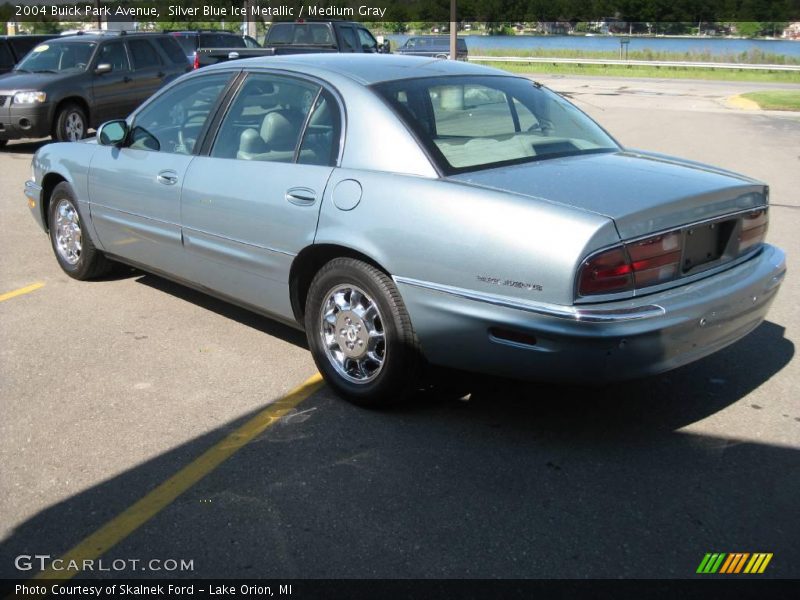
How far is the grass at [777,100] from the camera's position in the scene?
72.6 ft

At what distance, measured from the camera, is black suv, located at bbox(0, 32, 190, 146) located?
13844 millimetres

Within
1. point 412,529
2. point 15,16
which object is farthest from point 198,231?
point 15,16

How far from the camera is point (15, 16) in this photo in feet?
165

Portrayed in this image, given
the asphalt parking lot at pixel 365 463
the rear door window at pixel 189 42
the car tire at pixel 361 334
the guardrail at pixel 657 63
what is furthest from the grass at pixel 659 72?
the car tire at pixel 361 334

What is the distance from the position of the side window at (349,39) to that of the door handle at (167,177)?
16.9m

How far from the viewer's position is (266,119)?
4980 mm

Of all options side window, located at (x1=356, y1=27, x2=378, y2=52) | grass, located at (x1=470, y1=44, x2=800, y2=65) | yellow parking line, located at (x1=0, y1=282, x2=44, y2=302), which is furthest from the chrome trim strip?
grass, located at (x1=470, y1=44, x2=800, y2=65)

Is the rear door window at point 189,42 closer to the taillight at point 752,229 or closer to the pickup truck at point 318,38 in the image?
the pickup truck at point 318,38

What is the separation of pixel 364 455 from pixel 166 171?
7.91 ft

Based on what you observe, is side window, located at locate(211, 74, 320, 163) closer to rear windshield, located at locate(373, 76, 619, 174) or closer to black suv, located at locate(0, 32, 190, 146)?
rear windshield, located at locate(373, 76, 619, 174)

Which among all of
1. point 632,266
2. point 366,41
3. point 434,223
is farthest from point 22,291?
point 366,41

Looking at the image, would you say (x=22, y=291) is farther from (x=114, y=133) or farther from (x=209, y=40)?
(x=209, y=40)

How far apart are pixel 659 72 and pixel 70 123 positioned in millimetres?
30709
